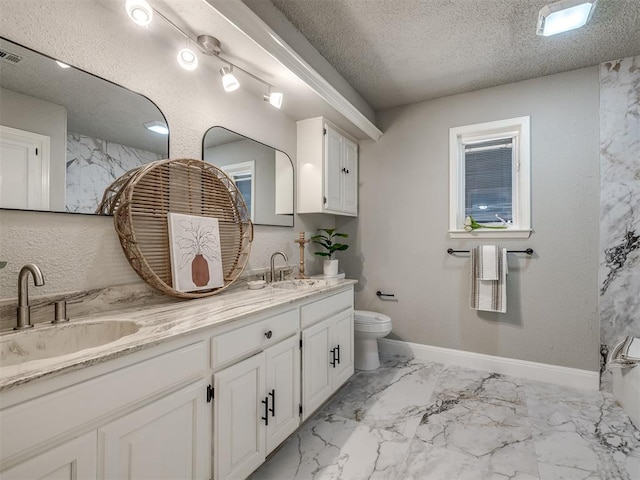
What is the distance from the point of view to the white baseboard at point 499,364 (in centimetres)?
248

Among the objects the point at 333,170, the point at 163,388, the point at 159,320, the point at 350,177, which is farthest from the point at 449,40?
the point at 163,388

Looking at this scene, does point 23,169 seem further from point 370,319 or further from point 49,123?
point 370,319

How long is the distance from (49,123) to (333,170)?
1.94 meters

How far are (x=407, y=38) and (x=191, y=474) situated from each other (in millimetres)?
2605

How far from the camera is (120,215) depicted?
1443 millimetres

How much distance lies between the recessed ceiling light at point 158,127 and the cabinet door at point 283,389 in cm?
123

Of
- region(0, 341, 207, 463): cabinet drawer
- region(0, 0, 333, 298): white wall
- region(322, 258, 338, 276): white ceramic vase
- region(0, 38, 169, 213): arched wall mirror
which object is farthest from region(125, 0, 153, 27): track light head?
region(322, 258, 338, 276): white ceramic vase

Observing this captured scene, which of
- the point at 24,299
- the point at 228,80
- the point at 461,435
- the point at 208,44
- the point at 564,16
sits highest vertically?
the point at 564,16

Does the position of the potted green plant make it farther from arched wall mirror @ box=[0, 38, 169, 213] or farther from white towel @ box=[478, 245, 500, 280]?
arched wall mirror @ box=[0, 38, 169, 213]

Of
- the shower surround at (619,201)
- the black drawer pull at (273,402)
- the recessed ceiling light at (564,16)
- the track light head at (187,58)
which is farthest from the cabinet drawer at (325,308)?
the recessed ceiling light at (564,16)

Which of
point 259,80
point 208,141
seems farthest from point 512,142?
point 208,141

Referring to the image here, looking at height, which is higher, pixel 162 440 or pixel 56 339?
pixel 56 339

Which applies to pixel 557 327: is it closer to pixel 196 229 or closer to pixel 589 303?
pixel 589 303

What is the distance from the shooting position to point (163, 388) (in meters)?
1.07
